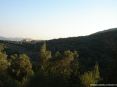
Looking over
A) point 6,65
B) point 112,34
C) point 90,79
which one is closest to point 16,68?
point 6,65

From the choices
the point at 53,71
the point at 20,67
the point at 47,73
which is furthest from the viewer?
the point at 20,67

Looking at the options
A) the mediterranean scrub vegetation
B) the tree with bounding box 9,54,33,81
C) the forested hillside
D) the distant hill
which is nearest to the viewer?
the mediterranean scrub vegetation

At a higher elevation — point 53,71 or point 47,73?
point 47,73

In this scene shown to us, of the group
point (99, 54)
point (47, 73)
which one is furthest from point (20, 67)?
point (99, 54)

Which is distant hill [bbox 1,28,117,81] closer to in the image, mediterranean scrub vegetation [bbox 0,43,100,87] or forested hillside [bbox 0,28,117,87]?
forested hillside [bbox 0,28,117,87]

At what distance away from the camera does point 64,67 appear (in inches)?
2451

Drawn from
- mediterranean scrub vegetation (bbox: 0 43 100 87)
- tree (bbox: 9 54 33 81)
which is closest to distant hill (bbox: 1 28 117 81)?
mediterranean scrub vegetation (bbox: 0 43 100 87)

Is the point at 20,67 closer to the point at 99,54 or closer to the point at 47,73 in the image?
the point at 47,73

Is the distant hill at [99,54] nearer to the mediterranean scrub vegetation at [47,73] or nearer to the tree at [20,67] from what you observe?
the mediterranean scrub vegetation at [47,73]

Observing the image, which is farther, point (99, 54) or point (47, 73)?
point (99, 54)

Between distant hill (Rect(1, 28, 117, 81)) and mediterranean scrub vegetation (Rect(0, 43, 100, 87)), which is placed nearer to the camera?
mediterranean scrub vegetation (Rect(0, 43, 100, 87))

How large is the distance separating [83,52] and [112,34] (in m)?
47.9

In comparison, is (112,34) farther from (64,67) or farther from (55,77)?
(55,77)

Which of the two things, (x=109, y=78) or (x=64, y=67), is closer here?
(x=109, y=78)
